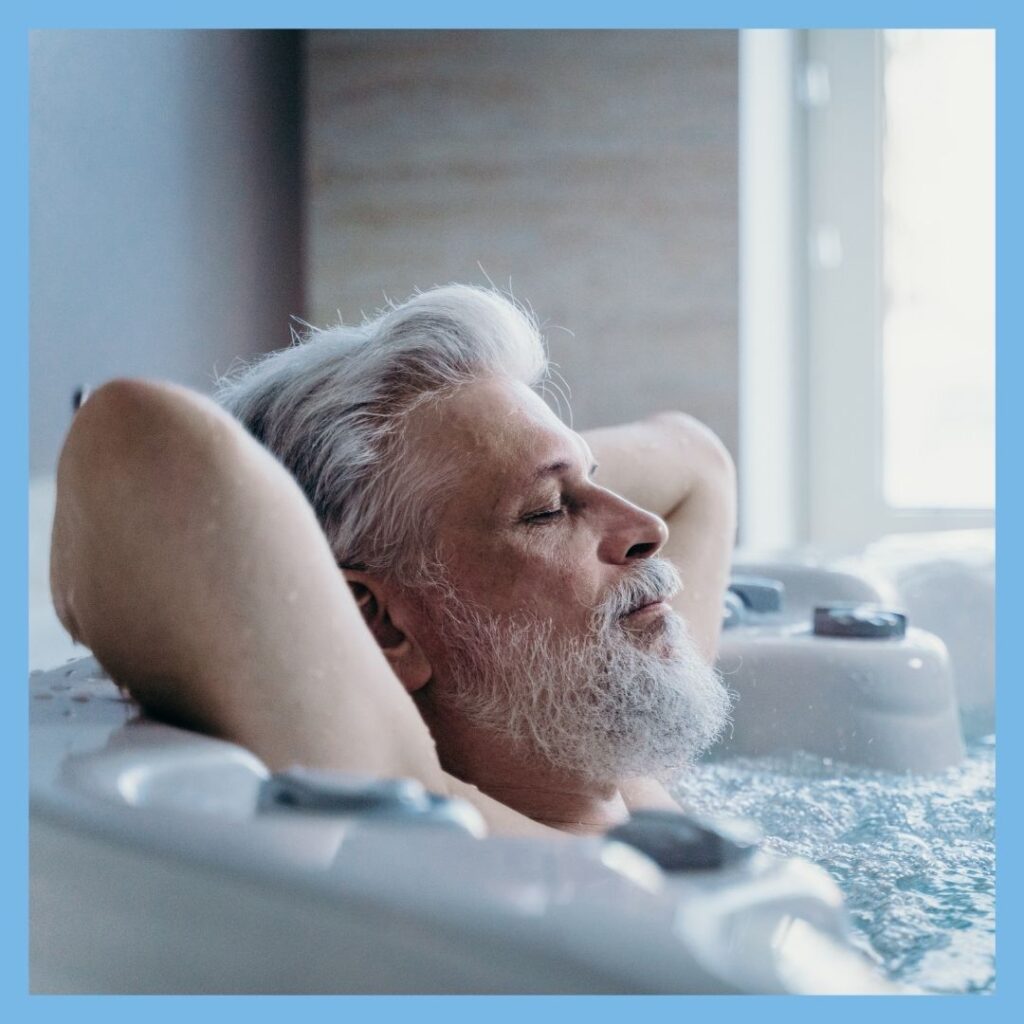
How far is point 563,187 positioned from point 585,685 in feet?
6.94

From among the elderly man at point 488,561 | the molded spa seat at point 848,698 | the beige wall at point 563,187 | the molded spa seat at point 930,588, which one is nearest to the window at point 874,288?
the beige wall at point 563,187

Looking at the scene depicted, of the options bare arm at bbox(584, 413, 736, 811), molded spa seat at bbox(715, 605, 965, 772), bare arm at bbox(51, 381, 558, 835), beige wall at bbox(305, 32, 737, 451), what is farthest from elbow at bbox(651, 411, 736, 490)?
beige wall at bbox(305, 32, 737, 451)

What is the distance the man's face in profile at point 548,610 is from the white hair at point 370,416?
0.02 meters

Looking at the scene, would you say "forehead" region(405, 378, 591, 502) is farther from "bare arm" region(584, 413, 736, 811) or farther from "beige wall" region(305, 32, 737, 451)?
"beige wall" region(305, 32, 737, 451)

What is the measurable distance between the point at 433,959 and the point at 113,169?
5.45 ft

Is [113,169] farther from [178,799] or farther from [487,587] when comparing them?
[178,799]

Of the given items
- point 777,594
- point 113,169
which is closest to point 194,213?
point 113,169

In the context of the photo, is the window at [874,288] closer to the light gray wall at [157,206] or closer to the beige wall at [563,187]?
the beige wall at [563,187]

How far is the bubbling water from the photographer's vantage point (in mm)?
838

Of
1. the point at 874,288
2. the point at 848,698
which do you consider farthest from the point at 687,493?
the point at 874,288

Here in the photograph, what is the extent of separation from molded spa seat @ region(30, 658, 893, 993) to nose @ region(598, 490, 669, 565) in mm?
366

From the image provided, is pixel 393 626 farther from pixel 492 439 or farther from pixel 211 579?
pixel 211 579

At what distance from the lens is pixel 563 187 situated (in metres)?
2.91

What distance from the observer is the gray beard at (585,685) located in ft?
3.19
